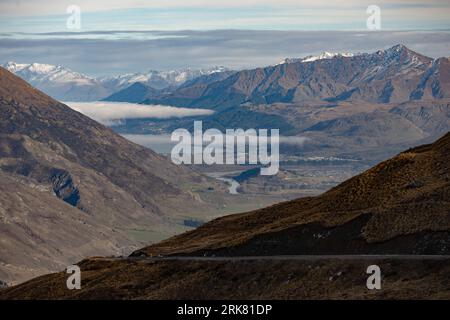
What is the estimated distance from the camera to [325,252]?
13175 centimetres

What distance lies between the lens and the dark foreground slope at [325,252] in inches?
4151

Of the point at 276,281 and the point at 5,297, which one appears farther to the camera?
the point at 5,297

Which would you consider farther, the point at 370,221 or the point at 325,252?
the point at 370,221

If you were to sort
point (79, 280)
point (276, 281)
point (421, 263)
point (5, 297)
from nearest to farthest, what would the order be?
point (421, 263) < point (276, 281) < point (79, 280) < point (5, 297)

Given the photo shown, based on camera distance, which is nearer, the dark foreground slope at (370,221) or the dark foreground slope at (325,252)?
the dark foreground slope at (325,252)

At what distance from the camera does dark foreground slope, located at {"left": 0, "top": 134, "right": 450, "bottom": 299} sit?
10544 cm

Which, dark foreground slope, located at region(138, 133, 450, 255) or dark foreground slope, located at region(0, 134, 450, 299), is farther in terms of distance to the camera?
Result: dark foreground slope, located at region(138, 133, 450, 255)

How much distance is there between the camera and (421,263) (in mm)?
104938

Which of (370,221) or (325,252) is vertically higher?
(370,221)
